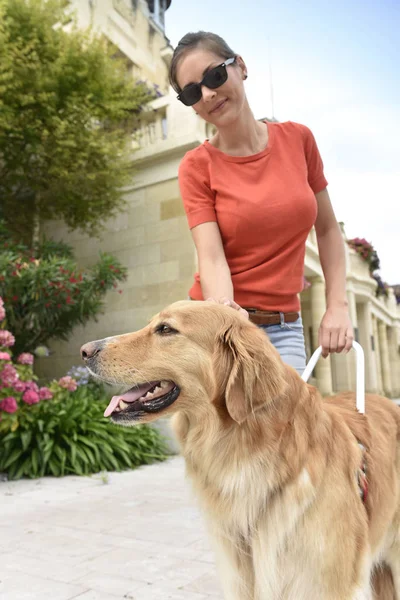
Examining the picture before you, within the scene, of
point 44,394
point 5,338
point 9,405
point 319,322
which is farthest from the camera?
point 319,322

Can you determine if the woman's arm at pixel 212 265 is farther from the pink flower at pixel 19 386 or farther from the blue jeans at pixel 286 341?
the pink flower at pixel 19 386

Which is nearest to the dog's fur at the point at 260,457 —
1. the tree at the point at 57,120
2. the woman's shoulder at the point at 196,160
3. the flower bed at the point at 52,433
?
the woman's shoulder at the point at 196,160

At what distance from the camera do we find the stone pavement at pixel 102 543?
276cm

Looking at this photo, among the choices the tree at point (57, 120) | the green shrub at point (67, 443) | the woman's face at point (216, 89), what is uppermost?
the tree at point (57, 120)

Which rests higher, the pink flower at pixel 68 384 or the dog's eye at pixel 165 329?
the dog's eye at pixel 165 329

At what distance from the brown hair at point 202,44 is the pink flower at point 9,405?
4535 mm

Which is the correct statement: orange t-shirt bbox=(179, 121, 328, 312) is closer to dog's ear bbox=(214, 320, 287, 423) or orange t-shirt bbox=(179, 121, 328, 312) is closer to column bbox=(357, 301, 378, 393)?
dog's ear bbox=(214, 320, 287, 423)

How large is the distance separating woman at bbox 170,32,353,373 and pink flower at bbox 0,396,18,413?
4055mm

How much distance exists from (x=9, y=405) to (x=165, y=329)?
4.39 m

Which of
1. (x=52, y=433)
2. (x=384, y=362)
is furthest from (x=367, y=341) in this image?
(x=52, y=433)

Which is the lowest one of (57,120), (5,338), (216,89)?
(5,338)

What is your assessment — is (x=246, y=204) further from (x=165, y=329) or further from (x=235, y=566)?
(x=235, y=566)

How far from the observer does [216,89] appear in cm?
211

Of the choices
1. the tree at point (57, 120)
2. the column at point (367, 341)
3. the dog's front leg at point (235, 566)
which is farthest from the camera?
the column at point (367, 341)
